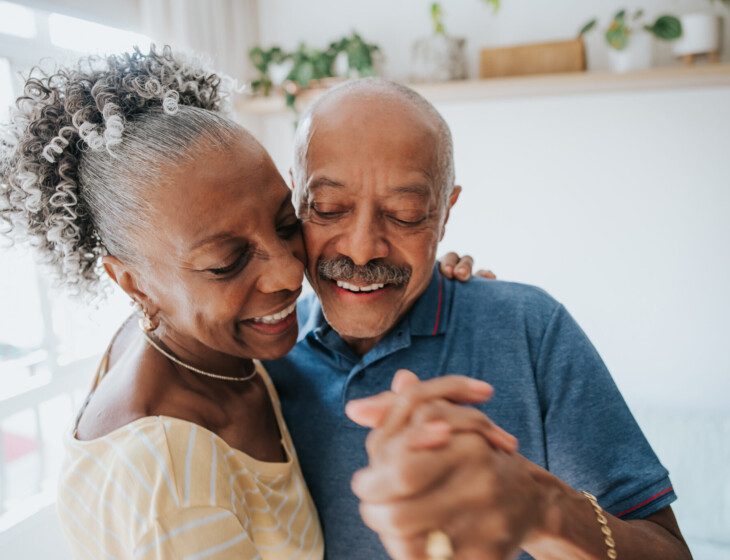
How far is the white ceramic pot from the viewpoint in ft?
8.28

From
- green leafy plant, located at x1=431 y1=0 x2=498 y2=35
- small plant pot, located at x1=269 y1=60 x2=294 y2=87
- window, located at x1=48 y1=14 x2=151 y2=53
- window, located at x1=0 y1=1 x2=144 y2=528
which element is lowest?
window, located at x1=0 y1=1 x2=144 y2=528

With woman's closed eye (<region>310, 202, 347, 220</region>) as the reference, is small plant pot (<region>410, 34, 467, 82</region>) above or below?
above

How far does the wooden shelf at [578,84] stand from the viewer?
2564 millimetres

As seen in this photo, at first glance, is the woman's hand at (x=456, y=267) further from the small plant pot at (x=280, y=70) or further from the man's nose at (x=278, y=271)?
the small plant pot at (x=280, y=70)

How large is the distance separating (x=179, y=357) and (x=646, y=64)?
2614 millimetres

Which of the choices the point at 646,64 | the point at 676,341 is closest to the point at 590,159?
the point at 646,64

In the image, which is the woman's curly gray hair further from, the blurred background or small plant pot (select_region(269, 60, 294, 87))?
small plant pot (select_region(269, 60, 294, 87))

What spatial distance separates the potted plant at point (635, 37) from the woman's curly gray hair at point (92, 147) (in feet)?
7.65

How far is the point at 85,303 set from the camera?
1.14m

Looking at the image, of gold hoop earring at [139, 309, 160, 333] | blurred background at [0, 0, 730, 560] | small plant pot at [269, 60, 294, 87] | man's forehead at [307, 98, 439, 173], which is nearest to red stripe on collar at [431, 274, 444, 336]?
man's forehead at [307, 98, 439, 173]

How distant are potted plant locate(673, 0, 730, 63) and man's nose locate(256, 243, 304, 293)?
8.18 feet

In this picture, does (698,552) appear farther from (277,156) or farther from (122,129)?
(277,156)

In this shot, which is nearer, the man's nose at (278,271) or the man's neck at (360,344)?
the man's nose at (278,271)

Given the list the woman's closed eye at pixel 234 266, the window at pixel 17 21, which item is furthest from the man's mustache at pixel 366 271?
the window at pixel 17 21
